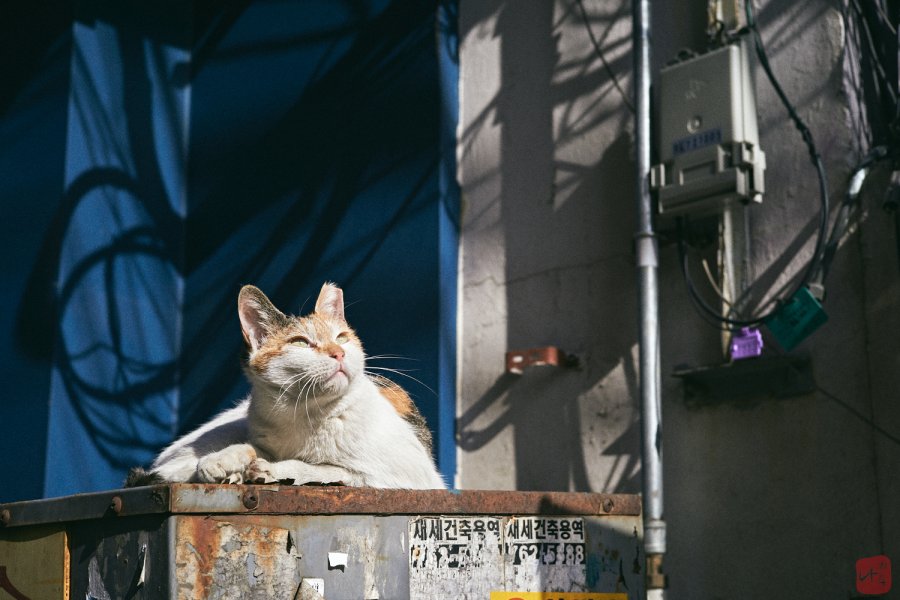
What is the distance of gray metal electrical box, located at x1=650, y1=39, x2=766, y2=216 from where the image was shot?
3158 mm

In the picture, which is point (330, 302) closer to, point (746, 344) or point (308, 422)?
point (308, 422)

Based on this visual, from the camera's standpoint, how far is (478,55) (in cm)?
426

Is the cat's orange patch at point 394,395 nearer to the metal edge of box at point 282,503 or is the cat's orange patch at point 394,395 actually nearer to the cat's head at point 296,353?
the cat's head at point 296,353

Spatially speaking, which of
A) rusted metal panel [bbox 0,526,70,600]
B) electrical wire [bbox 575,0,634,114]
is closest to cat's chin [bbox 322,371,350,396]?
rusted metal panel [bbox 0,526,70,600]

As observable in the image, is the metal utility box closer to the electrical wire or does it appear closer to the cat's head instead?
the cat's head

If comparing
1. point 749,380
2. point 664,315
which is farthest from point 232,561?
point 664,315

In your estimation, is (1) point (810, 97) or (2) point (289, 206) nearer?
(1) point (810, 97)

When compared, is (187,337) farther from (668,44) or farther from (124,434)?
(668,44)

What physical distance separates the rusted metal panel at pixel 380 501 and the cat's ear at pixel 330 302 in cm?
74

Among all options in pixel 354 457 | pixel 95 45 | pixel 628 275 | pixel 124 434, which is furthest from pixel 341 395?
pixel 95 45

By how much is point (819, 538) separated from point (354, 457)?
1.70 metres

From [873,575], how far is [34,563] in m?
2.30

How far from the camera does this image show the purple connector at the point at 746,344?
3.15 metres

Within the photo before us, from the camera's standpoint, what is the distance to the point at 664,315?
3.48 m
